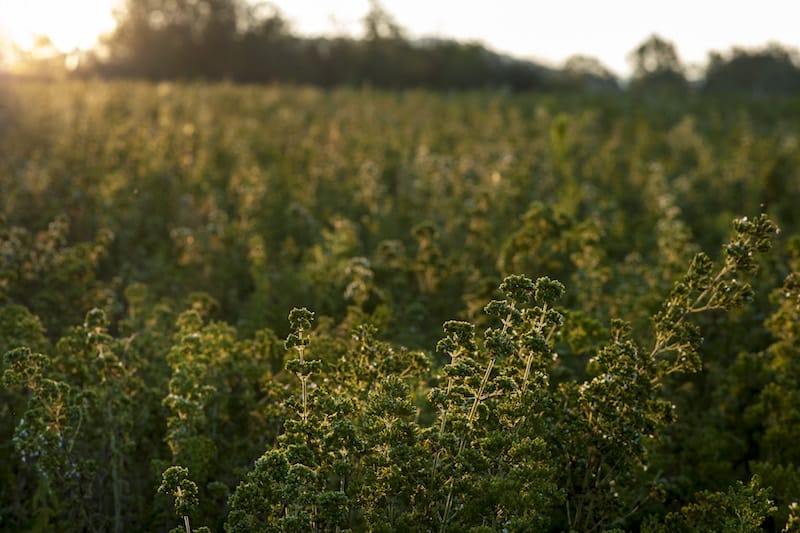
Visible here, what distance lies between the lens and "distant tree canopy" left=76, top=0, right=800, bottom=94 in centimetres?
4606

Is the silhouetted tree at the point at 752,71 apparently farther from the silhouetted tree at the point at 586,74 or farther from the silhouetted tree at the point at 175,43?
the silhouetted tree at the point at 175,43

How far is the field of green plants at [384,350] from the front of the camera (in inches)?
128

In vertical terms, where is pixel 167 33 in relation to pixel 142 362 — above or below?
above

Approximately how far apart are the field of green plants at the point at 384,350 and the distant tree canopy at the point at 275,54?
3484 centimetres

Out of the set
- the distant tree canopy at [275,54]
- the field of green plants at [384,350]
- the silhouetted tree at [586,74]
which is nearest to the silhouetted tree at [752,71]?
the silhouetted tree at [586,74]

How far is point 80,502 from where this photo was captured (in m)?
3.77

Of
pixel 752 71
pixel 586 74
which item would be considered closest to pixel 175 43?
pixel 586 74

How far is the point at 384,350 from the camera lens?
366 centimetres

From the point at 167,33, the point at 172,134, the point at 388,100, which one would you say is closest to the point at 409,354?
the point at 172,134

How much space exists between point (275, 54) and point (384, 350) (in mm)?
45976

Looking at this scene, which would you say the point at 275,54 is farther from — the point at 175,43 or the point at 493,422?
the point at 493,422

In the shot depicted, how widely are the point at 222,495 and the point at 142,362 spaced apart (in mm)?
884

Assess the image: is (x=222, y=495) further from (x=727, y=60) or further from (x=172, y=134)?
(x=727, y=60)

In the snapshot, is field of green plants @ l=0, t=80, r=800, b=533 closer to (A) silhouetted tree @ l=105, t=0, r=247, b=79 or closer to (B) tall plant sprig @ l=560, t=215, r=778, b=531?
(B) tall plant sprig @ l=560, t=215, r=778, b=531
